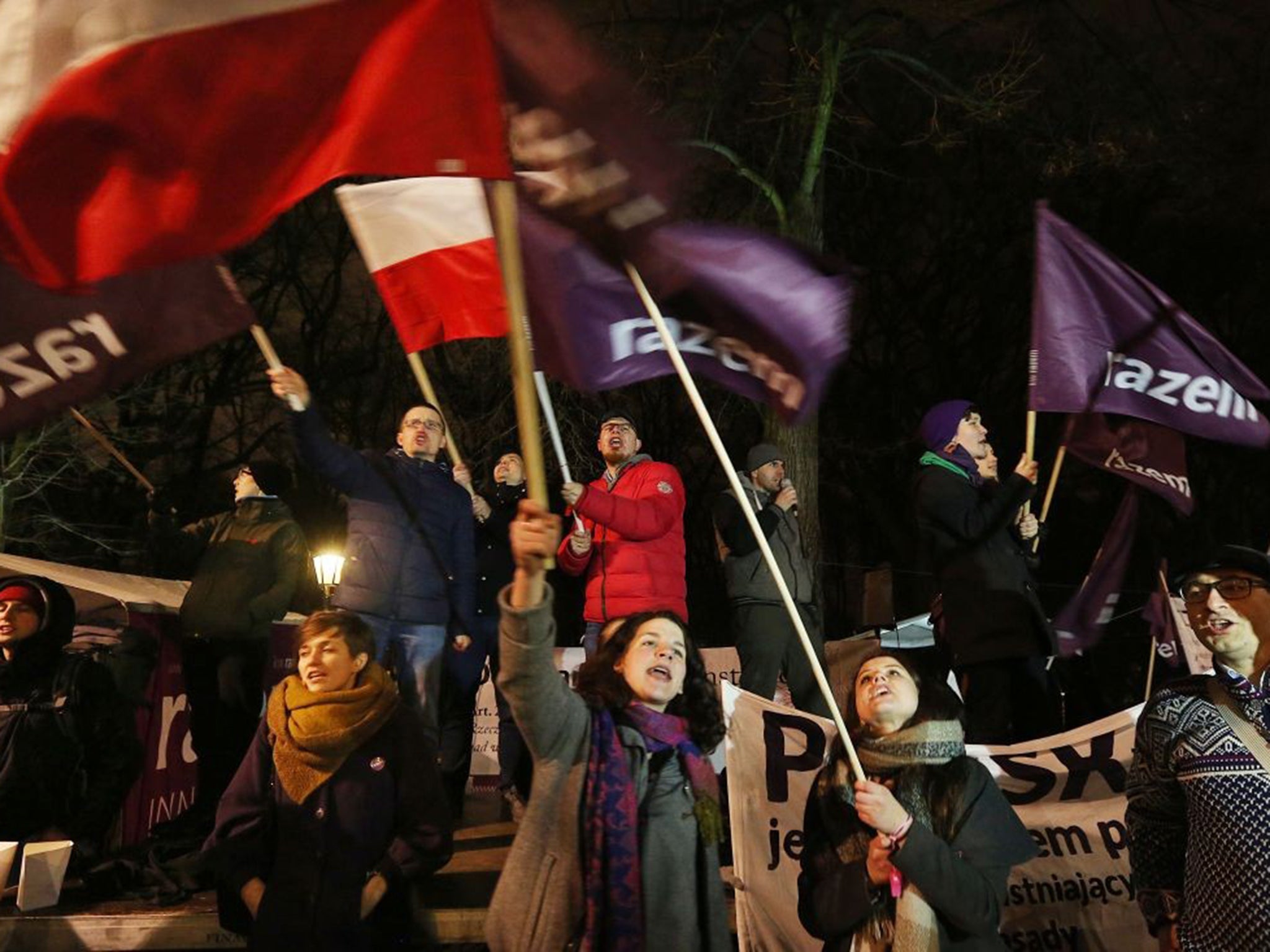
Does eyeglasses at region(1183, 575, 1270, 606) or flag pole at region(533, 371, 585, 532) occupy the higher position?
flag pole at region(533, 371, 585, 532)

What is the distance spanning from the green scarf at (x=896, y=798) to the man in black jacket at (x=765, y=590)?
2422mm

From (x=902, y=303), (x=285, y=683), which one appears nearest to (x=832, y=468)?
(x=902, y=303)

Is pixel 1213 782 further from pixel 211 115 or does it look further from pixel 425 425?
pixel 425 425

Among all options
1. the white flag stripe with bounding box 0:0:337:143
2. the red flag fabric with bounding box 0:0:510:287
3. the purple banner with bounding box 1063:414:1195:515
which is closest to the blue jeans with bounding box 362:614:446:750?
the red flag fabric with bounding box 0:0:510:287

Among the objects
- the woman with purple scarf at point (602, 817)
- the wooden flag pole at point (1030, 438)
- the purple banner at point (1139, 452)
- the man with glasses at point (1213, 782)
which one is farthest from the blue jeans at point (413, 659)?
the purple banner at point (1139, 452)

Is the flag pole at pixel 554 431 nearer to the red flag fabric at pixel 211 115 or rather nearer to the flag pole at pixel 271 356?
the flag pole at pixel 271 356

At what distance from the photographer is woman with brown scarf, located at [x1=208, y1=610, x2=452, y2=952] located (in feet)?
13.6

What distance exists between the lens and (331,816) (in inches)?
167

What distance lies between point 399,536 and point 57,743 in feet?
5.79

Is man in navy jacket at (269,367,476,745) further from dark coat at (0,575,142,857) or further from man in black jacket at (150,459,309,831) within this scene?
dark coat at (0,575,142,857)

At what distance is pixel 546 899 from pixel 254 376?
880 inches

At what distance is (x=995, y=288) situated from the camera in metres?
26.2

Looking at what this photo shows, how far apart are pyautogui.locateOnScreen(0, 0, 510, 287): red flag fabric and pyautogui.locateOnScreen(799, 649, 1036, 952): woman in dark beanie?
→ 2161 mm

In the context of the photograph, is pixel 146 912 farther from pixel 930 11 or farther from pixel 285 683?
pixel 930 11
